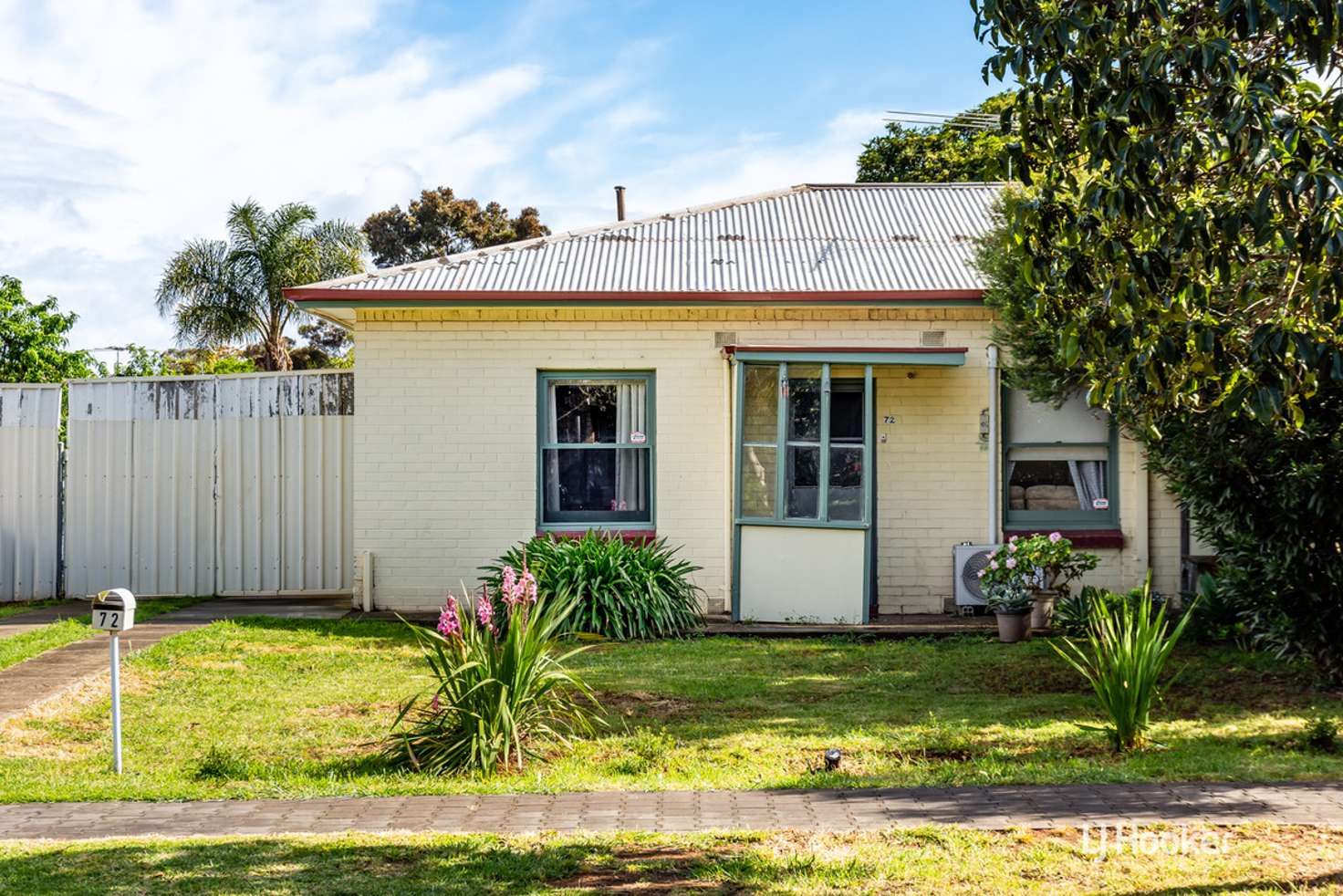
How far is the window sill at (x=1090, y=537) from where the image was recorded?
13049 mm

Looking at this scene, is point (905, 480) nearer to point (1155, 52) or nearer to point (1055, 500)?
point (1055, 500)

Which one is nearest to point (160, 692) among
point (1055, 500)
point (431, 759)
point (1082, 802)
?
point (431, 759)

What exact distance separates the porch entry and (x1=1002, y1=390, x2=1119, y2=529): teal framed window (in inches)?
51.4

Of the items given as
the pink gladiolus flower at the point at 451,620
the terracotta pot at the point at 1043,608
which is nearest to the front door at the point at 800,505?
the terracotta pot at the point at 1043,608

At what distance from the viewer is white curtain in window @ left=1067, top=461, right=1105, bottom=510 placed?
1330cm

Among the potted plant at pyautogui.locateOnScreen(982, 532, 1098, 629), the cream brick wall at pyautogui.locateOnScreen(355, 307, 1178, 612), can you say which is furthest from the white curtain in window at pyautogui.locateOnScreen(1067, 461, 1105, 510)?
the potted plant at pyautogui.locateOnScreen(982, 532, 1098, 629)

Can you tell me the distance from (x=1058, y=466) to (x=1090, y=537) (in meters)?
0.82

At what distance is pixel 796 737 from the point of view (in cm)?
773

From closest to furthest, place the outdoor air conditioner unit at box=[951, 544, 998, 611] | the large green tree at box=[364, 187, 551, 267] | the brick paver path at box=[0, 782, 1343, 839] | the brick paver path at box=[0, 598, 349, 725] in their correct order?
the brick paver path at box=[0, 782, 1343, 839], the brick paver path at box=[0, 598, 349, 725], the outdoor air conditioner unit at box=[951, 544, 998, 611], the large green tree at box=[364, 187, 551, 267]

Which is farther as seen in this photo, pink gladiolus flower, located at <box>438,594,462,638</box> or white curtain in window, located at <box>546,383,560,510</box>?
white curtain in window, located at <box>546,383,560,510</box>

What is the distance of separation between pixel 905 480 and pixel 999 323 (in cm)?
187

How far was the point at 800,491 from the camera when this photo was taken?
12.4m

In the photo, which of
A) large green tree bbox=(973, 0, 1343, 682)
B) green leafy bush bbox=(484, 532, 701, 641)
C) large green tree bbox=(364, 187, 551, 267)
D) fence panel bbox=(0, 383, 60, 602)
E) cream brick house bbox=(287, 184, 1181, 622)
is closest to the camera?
large green tree bbox=(973, 0, 1343, 682)

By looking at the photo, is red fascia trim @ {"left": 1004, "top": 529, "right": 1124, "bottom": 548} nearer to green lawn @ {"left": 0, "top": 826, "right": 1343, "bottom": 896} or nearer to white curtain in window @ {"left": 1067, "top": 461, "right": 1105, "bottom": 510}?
white curtain in window @ {"left": 1067, "top": 461, "right": 1105, "bottom": 510}
